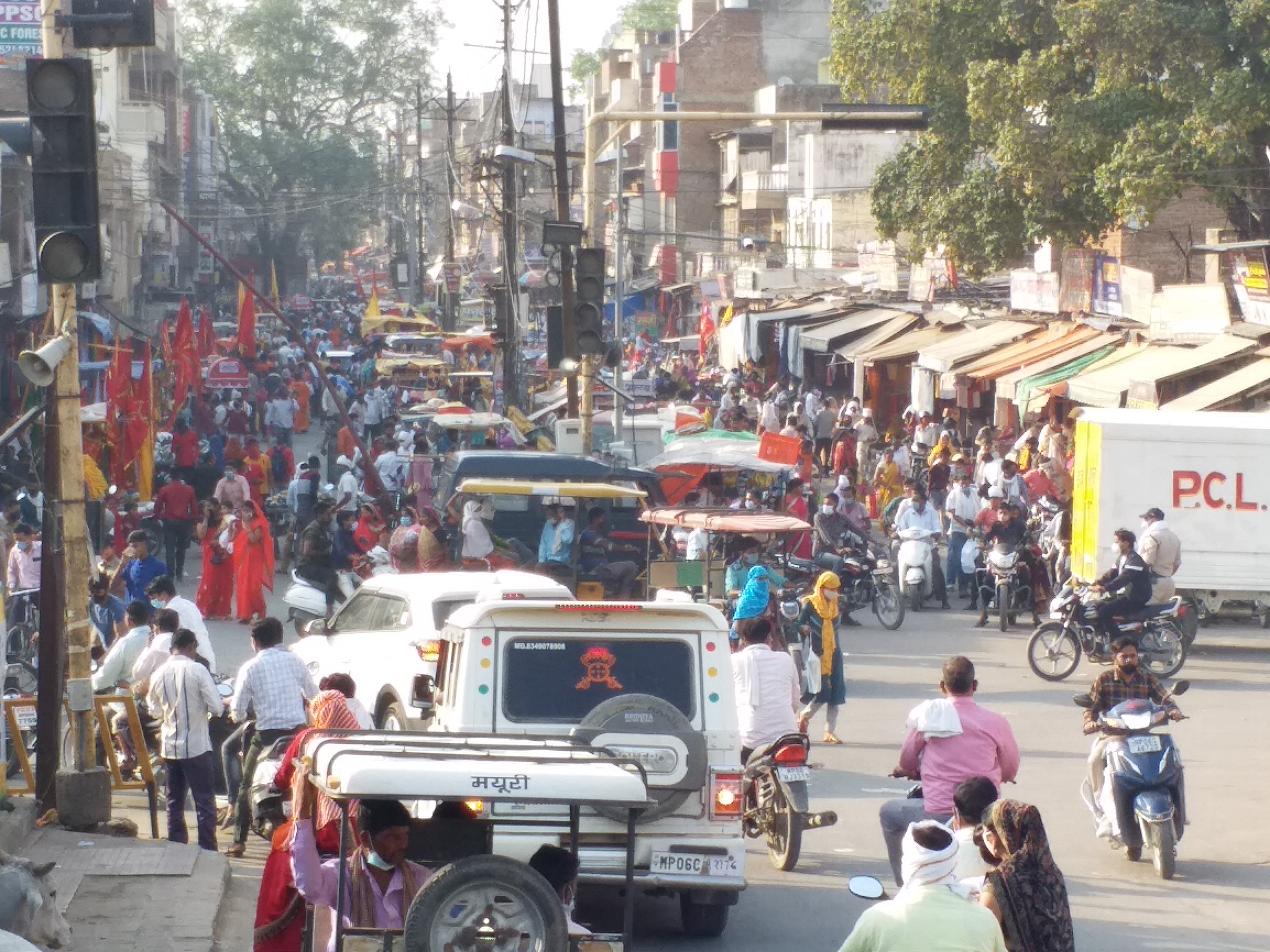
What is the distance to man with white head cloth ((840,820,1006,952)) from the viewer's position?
15.9 feet

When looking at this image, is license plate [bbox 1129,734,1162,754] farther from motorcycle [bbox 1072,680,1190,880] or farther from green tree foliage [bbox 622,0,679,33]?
green tree foliage [bbox 622,0,679,33]

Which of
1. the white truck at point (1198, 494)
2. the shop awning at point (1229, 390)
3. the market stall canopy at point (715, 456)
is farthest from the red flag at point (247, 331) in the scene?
the white truck at point (1198, 494)

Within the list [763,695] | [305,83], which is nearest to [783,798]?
[763,695]

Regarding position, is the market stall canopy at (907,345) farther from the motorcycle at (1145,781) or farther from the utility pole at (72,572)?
the utility pole at (72,572)

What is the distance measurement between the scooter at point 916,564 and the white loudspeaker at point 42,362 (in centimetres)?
1276

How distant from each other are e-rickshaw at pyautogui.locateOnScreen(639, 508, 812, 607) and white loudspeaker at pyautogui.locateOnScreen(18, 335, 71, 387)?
8161mm

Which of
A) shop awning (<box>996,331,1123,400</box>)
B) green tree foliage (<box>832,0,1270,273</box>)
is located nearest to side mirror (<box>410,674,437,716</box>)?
green tree foliage (<box>832,0,1270,273</box>)

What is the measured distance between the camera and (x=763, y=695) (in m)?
10.4

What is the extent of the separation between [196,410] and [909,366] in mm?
15994

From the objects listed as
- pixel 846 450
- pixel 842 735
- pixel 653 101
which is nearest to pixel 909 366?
pixel 846 450

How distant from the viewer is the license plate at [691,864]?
27.2ft

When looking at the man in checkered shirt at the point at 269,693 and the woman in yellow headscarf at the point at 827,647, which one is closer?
the man in checkered shirt at the point at 269,693

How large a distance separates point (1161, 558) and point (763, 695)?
7930mm

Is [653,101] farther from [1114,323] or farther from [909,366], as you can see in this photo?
[1114,323]
